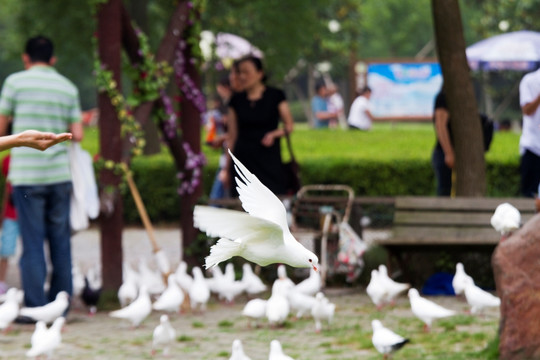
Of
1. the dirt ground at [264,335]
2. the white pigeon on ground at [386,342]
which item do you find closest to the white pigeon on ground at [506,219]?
the dirt ground at [264,335]

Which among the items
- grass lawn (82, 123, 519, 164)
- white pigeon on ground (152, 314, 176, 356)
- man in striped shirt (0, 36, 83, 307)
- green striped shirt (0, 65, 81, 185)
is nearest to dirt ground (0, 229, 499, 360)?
white pigeon on ground (152, 314, 176, 356)

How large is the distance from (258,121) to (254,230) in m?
6.13

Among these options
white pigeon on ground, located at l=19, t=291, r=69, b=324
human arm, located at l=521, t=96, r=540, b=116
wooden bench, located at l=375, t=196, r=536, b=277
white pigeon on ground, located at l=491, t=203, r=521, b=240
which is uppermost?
human arm, located at l=521, t=96, r=540, b=116

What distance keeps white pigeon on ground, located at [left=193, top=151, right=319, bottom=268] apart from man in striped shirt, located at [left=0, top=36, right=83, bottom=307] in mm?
4577

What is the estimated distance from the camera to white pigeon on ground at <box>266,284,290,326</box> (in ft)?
25.9

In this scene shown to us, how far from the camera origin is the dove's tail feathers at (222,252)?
3689 millimetres

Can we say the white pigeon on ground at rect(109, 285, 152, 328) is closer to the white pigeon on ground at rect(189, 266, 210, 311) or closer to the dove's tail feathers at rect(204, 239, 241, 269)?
the white pigeon on ground at rect(189, 266, 210, 311)

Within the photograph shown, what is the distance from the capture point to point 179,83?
10.3 meters

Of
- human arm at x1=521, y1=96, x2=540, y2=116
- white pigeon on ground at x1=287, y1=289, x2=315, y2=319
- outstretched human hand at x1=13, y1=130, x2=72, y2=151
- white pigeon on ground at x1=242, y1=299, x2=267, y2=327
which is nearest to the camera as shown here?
outstretched human hand at x1=13, y1=130, x2=72, y2=151

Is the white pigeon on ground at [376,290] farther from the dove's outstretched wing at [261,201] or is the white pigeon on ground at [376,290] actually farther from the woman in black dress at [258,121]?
the dove's outstretched wing at [261,201]

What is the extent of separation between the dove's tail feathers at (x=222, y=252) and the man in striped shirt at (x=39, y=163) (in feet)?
15.0

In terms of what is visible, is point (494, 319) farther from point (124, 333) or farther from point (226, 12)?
point (226, 12)

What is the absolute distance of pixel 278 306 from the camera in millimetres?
7945

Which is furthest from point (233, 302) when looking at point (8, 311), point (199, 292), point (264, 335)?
point (8, 311)
